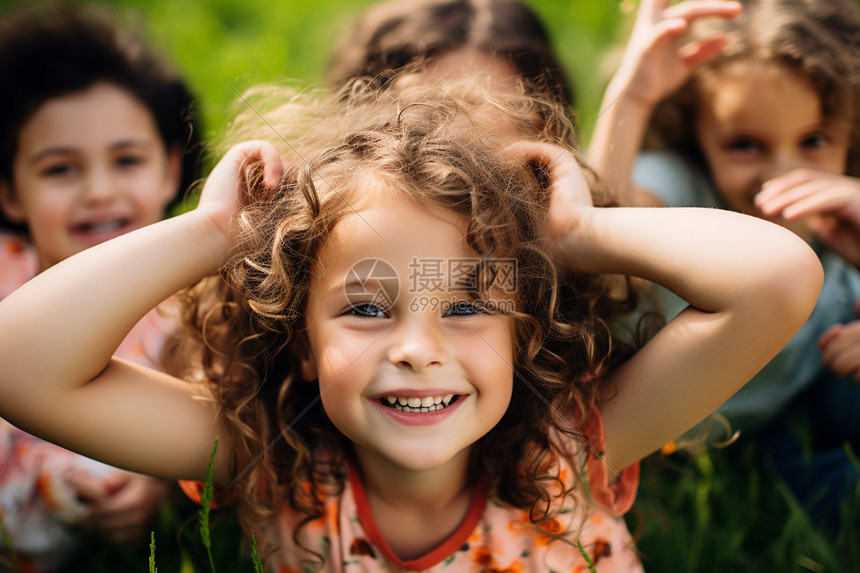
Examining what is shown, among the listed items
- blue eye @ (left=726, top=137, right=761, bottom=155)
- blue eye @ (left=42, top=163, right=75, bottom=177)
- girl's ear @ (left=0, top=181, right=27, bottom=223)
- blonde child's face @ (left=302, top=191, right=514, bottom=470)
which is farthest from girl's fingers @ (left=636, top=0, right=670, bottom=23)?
girl's ear @ (left=0, top=181, right=27, bottom=223)

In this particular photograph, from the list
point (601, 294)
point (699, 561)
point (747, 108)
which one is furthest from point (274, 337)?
point (747, 108)

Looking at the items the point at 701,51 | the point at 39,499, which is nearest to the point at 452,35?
the point at 701,51

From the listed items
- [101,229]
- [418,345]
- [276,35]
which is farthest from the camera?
[276,35]

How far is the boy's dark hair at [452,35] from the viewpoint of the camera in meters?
2.42

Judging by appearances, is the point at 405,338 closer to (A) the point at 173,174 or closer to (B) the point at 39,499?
(B) the point at 39,499

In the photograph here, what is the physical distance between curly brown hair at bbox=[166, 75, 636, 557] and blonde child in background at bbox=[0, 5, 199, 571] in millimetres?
567

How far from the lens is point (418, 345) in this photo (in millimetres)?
1225

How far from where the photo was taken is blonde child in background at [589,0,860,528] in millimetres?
2029

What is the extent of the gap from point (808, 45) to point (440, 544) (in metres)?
1.70

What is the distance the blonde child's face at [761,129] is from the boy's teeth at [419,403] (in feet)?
4.49

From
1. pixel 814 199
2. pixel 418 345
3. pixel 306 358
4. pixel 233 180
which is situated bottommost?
pixel 814 199

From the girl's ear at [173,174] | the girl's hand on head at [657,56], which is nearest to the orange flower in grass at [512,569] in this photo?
the girl's hand on head at [657,56]

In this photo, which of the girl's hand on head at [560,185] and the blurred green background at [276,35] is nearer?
the girl's hand on head at [560,185]

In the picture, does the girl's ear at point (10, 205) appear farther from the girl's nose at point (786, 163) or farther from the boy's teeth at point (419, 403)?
the girl's nose at point (786, 163)
